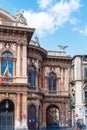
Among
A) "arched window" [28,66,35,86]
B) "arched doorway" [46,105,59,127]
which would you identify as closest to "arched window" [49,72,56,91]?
"arched doorway" [46,105,59,127]

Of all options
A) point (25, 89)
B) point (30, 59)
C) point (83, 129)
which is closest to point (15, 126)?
point (25, 89)

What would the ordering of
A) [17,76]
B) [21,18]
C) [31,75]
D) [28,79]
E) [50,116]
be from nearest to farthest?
[17,76]
[21,18]
[28,79]
[31,75]
[50,116]

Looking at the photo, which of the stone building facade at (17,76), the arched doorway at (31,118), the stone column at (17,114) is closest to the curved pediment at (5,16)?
the stone building facade at (17,76)

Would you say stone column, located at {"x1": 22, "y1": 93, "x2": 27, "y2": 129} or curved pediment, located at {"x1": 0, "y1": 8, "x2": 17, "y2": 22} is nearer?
stone column, located at {"x1": 22, "y1": 93, "x2": 27, "y2": 129}

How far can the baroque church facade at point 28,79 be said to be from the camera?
38531 millimetres

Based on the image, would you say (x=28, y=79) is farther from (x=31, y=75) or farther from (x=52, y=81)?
(x=52, y=81)

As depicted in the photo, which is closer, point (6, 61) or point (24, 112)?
point (24, 112)

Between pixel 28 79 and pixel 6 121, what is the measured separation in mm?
7845

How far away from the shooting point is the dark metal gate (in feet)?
126

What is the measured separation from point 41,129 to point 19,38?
43.7 feet

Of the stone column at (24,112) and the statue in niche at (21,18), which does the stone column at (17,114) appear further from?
the statue in niche at (21,18)

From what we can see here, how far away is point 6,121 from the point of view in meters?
38.8

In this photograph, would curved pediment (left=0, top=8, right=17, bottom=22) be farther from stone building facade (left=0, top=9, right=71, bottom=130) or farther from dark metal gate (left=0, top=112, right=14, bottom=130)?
dark metal gate (left=0, top=112, right=14, bottom=130)

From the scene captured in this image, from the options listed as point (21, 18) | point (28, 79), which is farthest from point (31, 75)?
point (21, 18)
